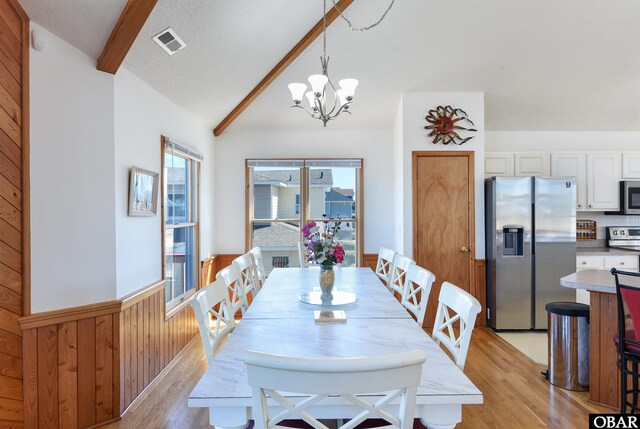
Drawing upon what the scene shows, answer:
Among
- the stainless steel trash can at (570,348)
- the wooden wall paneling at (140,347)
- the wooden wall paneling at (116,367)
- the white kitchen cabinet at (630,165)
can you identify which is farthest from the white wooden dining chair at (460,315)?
the white kitchen cabinet at (630,165)

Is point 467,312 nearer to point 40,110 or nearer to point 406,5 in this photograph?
point 40,110

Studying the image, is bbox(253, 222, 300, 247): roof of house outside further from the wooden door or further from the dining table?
the dining table

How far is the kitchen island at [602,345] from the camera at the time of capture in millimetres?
2359

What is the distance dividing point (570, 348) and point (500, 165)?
239cm

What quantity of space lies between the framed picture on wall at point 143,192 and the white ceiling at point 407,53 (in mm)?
744

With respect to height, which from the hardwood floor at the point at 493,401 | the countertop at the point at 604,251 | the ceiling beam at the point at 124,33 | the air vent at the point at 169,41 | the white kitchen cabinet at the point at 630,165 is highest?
the air vent at the point at 169,41

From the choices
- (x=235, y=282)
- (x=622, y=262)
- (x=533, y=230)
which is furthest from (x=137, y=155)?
(x=622, y=262)

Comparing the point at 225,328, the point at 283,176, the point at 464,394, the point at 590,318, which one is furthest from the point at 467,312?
the point at 283,176

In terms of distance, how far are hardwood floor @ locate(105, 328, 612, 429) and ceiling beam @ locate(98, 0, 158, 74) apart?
7.47 feet

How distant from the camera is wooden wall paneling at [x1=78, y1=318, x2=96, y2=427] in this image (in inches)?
85.1

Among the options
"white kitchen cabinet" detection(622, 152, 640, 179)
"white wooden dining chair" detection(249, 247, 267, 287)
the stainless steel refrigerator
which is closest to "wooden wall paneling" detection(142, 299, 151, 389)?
"white wooden dining chair" detection(249, 247, 267, 287)

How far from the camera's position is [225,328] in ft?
5.94

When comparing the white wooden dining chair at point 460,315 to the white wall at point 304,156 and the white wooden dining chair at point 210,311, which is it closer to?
the white wooden dining chair at point 210,311

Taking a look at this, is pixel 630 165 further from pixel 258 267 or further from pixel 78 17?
pixel 78 17
